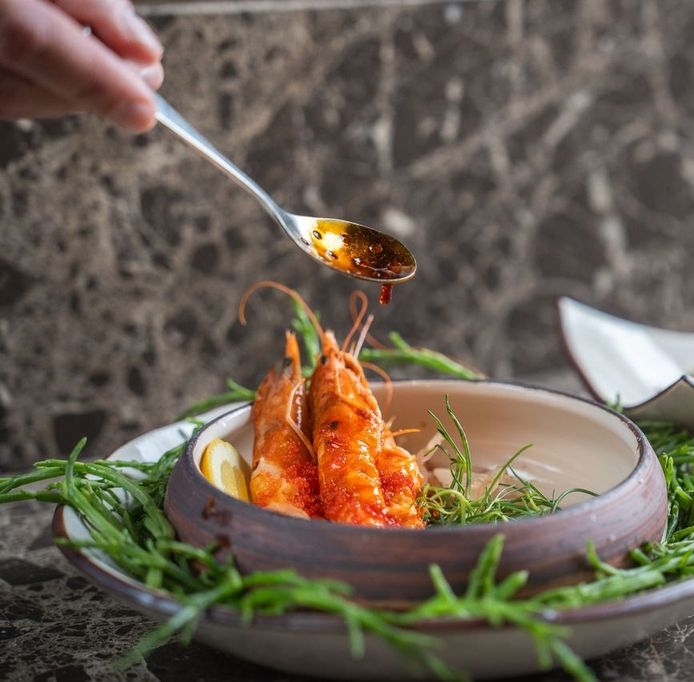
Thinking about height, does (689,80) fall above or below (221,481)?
above

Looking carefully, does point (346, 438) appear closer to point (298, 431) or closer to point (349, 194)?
point (298, 431)

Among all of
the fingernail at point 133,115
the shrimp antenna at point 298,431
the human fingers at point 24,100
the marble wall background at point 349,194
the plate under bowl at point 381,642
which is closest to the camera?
the plate under bowl at point 381,642

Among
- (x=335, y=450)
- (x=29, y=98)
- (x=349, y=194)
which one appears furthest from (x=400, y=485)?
(x=349, y=194)

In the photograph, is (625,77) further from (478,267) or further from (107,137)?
(107,137)

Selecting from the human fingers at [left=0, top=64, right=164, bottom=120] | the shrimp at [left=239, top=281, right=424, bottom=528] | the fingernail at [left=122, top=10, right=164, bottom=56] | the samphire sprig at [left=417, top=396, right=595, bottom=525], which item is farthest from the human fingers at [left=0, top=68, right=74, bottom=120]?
the samphire sprig at [left=417, top=396, right=595, bottom=525]

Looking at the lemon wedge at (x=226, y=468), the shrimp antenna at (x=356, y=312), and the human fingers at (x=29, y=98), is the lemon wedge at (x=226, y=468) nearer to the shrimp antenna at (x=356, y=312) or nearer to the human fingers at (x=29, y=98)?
the shrimp antenna at (x=356, y=312)

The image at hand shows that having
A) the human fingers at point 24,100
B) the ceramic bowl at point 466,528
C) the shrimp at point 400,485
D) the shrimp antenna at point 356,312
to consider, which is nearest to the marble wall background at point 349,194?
the shrimp antenna at point 356,312

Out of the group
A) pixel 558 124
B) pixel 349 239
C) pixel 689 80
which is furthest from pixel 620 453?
pixel 689 80
